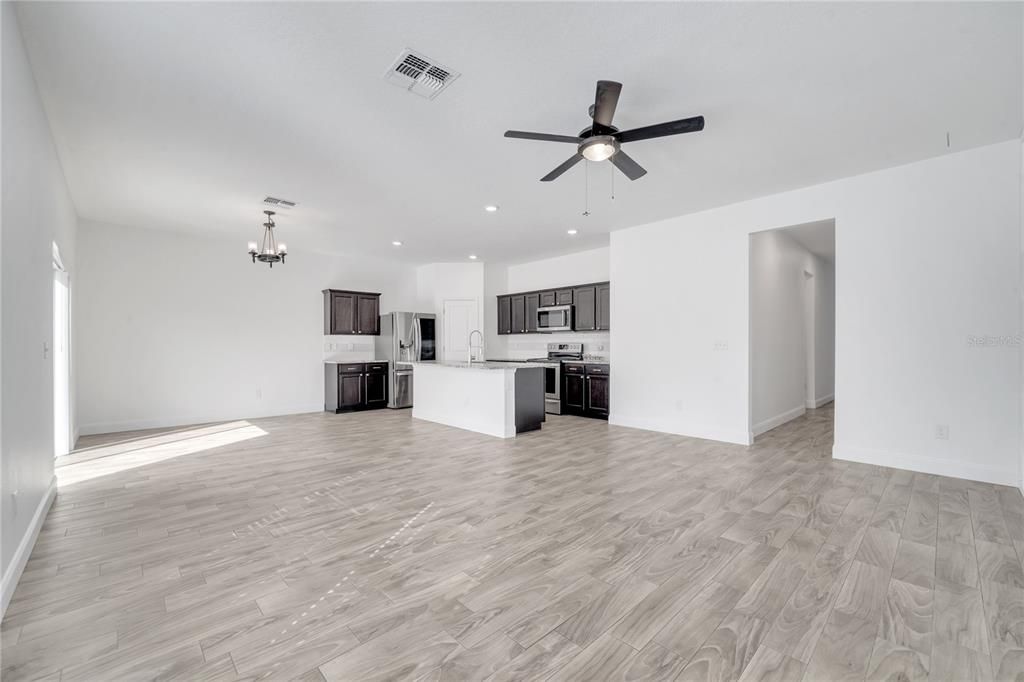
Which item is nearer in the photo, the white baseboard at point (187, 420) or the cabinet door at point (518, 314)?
the white baseboard at point (187, 420)

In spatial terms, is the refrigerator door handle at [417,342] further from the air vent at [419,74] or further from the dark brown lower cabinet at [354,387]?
the air vent at [419,74]

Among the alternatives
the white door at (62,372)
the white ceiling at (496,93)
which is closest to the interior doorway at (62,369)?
the white door at (62,372)

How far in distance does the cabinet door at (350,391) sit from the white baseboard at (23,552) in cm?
437

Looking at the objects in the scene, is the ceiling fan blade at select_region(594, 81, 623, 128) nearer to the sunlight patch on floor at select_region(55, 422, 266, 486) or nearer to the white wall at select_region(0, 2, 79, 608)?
the white wall at select_region(0, 2, 79, 608)

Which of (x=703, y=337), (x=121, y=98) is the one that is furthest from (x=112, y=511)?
(x=703, y=337)

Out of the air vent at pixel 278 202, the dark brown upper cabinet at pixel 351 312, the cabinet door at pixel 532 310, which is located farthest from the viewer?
the cabinet door at pixel 532 310

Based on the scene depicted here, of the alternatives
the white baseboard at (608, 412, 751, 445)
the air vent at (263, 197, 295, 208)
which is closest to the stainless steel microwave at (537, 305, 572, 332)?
the white baseboard at (608, 412, 751, 445)

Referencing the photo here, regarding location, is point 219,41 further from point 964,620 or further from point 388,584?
point 964,620

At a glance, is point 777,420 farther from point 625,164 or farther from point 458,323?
point 458,323

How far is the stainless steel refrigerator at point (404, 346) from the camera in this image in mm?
8109

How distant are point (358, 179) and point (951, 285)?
5.45 m

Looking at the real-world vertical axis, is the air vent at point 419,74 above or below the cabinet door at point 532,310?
above

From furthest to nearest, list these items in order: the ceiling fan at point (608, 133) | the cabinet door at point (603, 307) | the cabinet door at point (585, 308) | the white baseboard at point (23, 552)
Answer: the cabinet door at point (585, 308) → the cabinet door at point (603, 307) → the ceiling fan at point (608, 133) → the white baseboard at point (23, 552)

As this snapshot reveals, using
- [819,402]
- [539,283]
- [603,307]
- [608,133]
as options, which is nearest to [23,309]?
[608,133]
